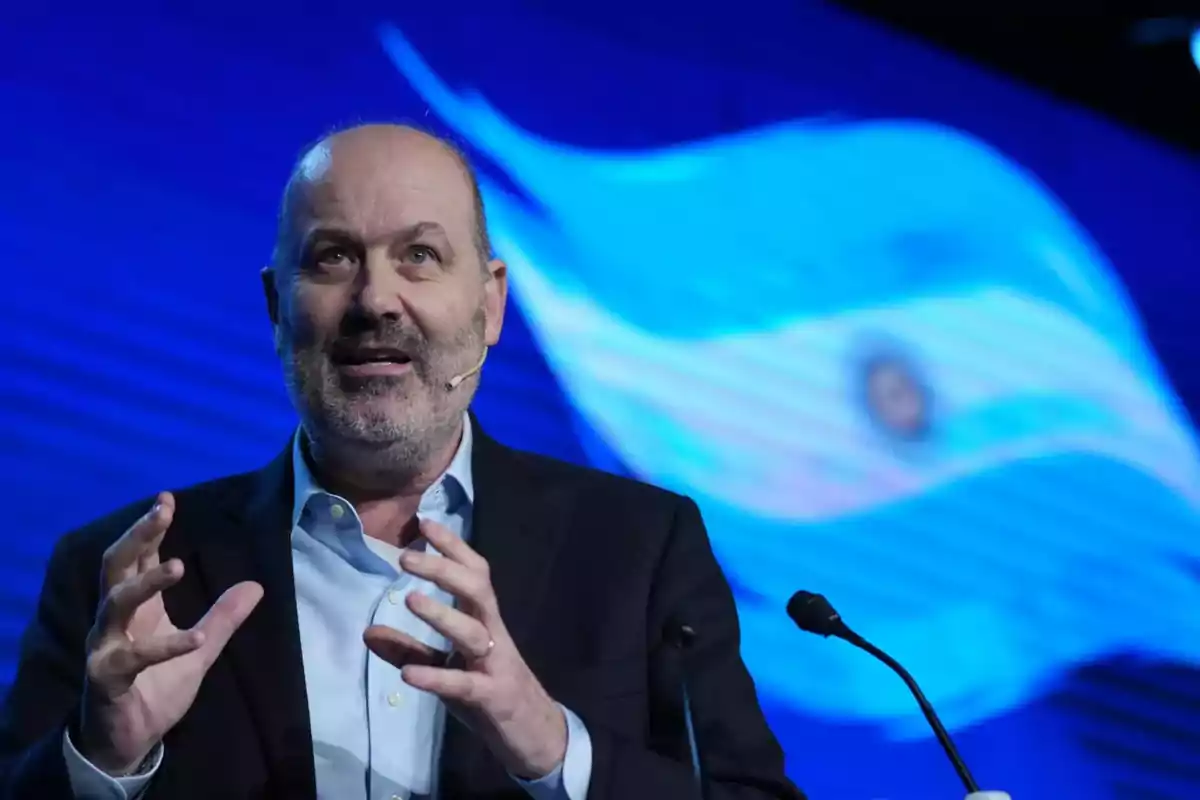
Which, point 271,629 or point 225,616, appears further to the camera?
point 271,629

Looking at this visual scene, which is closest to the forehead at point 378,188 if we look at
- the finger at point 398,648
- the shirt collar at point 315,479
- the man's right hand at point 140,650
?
the shirt collar at point 315,479

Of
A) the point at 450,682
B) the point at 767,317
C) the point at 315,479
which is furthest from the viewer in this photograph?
the point at 767,317

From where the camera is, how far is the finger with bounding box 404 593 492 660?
1.23 metres

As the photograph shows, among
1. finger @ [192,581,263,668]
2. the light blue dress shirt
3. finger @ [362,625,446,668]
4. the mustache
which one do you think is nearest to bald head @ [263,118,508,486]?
the mustache

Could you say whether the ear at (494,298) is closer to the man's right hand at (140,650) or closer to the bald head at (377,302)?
the bald head at (377,302)

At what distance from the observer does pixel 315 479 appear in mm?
1826

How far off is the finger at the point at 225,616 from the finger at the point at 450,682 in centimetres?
25

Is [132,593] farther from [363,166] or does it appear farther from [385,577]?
[363,166]

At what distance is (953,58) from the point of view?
133 inches

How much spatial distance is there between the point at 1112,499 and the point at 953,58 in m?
1.21

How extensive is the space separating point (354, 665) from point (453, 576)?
1.64ft

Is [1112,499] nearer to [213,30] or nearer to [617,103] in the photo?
[617,103]

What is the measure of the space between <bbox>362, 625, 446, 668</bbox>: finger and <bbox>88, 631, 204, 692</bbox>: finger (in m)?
0.18

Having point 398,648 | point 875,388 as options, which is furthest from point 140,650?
point 875,388
